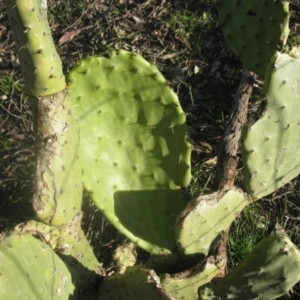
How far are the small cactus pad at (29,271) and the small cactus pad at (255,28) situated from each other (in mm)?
1063

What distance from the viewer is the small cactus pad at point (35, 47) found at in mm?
1284

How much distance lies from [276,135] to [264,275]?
397 millimetres

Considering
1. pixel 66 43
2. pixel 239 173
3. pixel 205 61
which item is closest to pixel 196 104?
pixel 205 61

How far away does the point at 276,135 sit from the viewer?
1.59m

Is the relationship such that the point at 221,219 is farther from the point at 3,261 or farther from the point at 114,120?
the point at 3,261

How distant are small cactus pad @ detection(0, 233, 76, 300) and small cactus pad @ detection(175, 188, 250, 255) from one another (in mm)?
366

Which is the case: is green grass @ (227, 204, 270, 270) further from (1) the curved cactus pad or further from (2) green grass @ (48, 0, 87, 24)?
(2) green grass @ (48, 0, 87, 24)

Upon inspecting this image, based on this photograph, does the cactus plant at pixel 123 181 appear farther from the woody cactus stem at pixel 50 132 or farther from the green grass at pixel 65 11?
the green grass at pixel 65 11

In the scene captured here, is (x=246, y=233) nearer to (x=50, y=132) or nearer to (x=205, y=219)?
(x=205, y=219)

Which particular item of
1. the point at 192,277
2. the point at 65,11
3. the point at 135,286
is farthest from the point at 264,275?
the point at 65,11

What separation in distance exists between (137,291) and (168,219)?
1.36ft

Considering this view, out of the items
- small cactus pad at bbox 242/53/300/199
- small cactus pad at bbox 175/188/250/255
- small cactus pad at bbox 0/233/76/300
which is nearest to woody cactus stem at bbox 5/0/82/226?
small cactus pad at bbox 0/233/76/300

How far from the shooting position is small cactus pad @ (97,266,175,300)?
1409 millimetres

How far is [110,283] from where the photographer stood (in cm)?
170
